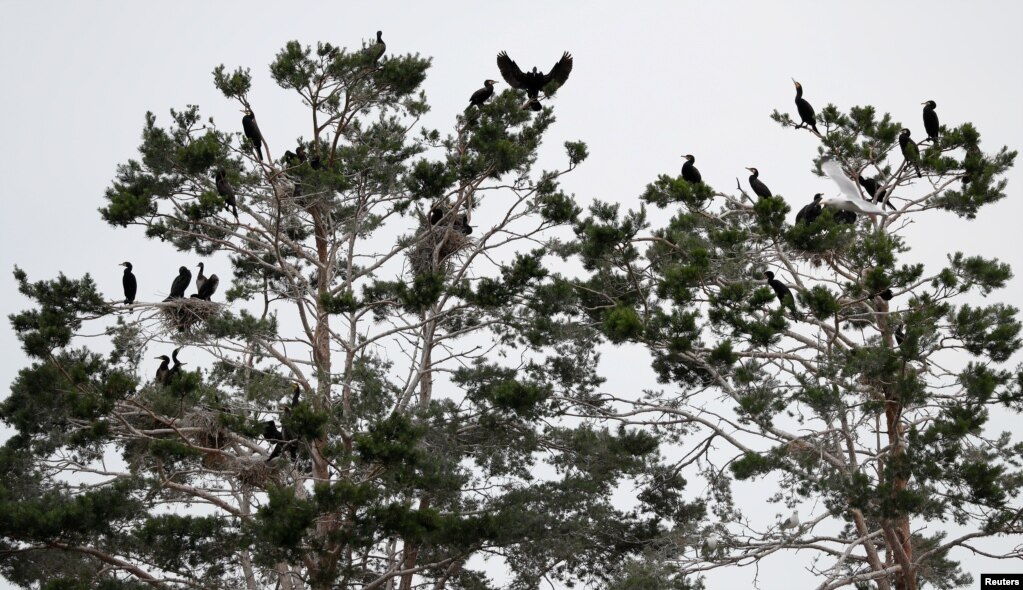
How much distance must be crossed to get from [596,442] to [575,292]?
1466mm

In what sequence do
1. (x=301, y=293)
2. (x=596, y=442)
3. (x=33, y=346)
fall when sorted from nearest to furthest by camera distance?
(x=33, y=346) < (x=596, y=442) < (x=301, y=293)

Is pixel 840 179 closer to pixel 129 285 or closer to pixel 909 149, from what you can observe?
pixel 909 149

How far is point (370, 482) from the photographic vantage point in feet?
35.3

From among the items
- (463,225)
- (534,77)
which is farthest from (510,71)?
(463,225)

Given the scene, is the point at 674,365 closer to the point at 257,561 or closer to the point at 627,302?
the point at 627,302

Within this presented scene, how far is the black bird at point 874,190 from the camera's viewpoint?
12812 millimetres

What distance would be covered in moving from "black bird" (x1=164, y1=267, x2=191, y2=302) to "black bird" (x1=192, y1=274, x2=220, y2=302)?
0.54 feet

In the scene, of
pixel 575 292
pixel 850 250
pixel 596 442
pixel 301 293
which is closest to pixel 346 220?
pixel 301 293

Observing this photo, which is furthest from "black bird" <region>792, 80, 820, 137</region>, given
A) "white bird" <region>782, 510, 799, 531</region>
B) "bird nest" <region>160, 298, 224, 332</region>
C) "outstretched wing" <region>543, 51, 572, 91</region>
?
"bird nest" <region>160, 298, 224, 332</region>

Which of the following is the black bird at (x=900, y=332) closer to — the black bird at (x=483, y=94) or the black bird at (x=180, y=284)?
the black bird at (x=483, y=94)

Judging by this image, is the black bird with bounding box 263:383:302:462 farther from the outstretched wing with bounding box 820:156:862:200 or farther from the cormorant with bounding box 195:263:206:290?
the outstretched wing with bounding box 820:156:862:200

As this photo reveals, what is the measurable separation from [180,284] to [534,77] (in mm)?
4178

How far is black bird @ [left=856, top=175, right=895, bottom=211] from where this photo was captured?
12812 millimetres

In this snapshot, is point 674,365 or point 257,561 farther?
point 674,365
